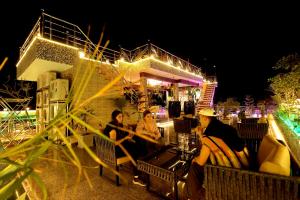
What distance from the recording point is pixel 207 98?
15883 millimetres

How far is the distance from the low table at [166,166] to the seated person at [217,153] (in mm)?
285

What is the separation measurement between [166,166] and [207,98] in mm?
13853

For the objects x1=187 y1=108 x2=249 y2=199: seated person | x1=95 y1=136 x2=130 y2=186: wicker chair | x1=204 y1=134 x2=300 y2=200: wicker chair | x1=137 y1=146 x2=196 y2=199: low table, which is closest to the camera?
x1=204 y1=134 x2=300 y2=200: wicker chair

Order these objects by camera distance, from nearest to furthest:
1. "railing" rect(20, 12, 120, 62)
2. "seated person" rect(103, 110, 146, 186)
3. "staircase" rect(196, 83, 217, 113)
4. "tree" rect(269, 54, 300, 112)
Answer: "seated person" rect(103, 110, 146, 186), "railing" rect(20, 12, 120, 62), "tree" rect(269, 54, 300, 112), "staircase" rect(196, 83, 217, 113)

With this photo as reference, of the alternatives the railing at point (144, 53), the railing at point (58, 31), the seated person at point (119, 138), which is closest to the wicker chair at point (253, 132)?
the seated person at point (119, 138)

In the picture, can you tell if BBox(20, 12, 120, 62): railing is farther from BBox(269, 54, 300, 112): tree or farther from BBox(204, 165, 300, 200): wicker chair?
BBox(269, 54, 300, 112): tree

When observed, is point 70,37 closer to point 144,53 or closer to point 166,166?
point 144,53

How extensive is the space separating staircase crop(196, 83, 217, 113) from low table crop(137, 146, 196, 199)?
11.7 metres

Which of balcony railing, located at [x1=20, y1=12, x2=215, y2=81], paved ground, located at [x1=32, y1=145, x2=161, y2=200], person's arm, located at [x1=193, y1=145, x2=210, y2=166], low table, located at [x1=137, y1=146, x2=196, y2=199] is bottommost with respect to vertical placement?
paved ground, located at [x1=32, y1=145, x2=161, y2=200]

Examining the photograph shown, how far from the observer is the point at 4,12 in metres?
13.8

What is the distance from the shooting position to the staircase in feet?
49.9

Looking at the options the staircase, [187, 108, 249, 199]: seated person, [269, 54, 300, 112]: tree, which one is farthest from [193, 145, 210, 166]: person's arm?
the staircase

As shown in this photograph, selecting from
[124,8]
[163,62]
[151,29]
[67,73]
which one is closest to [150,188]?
[67,73]

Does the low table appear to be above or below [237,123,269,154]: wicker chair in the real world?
below
